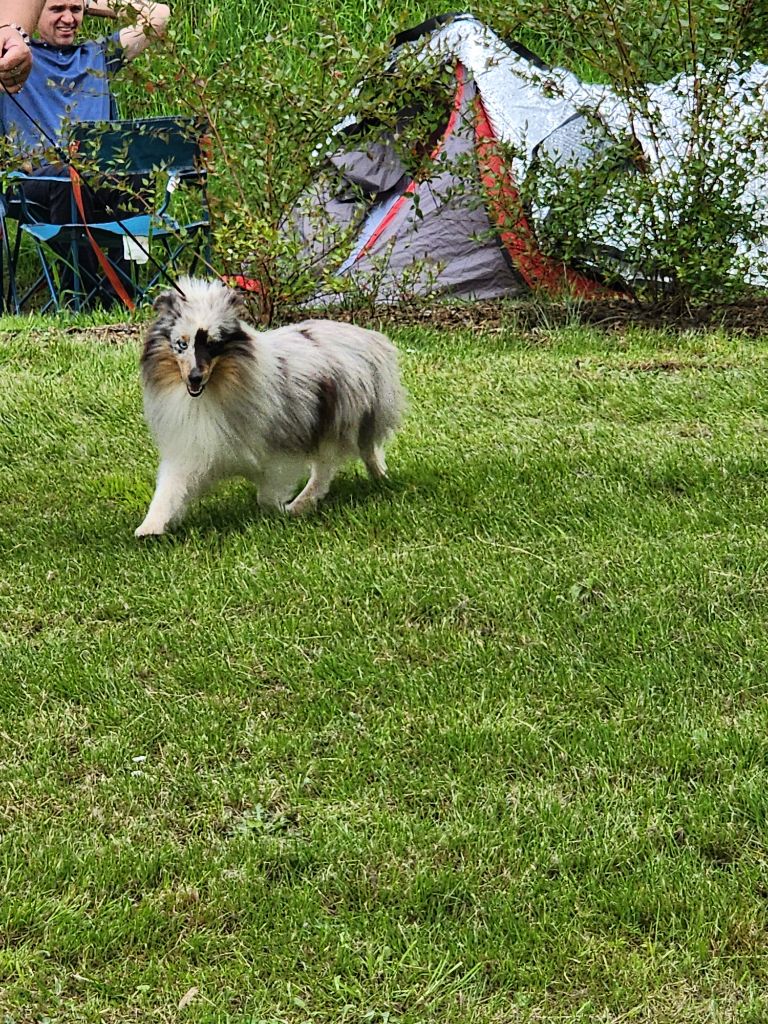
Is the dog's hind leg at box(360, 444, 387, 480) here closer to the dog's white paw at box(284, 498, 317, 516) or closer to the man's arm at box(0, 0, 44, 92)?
the dog's white paw at box(284, 498, 317, 516)

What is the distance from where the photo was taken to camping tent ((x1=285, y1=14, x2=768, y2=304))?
747 cm

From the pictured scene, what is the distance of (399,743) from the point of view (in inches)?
129

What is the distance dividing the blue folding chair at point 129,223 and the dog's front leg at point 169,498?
3.04m

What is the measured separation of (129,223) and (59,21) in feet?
6.43

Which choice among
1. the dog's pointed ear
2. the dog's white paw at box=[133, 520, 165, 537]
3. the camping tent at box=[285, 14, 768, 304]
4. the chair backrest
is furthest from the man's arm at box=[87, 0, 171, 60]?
the dog's white paw at box=[133, 520, 165, 537]

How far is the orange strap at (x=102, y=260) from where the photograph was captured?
7.36 m

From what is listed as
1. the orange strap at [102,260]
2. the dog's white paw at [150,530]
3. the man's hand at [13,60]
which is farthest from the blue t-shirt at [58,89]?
the dog's white paw at [150,530]

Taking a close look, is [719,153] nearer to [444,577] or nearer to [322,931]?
[444,577]

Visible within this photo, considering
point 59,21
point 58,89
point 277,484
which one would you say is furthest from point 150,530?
point 59,21

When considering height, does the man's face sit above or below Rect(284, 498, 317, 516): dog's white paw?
above

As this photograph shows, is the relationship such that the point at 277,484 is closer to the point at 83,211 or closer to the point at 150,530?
the point at 150,530

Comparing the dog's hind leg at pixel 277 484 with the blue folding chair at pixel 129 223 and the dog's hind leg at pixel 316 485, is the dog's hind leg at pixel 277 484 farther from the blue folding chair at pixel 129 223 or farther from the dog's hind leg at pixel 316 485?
the blue folding chair at pixel 129 223

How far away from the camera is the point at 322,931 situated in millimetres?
2600

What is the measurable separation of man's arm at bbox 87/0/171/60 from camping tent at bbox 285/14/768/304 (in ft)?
3.77
